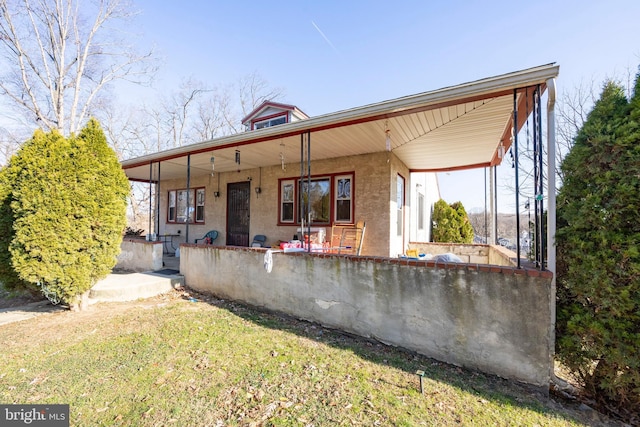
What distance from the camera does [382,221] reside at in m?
6.53

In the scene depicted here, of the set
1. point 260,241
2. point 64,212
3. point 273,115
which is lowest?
point 260,241

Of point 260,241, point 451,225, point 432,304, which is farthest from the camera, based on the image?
point 451,225

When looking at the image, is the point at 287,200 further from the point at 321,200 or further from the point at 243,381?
the point at 243,381

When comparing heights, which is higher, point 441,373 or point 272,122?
point 272,122

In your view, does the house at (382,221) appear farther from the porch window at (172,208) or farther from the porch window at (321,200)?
the porch window at (172,208)

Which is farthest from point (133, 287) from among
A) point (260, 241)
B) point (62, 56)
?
point (62, 56)

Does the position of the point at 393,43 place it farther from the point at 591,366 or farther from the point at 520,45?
the point at 591,366

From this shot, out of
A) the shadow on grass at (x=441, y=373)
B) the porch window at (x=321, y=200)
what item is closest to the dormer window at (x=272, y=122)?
the porch window at (x=321, y=200)

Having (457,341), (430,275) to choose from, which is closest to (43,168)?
(430,275)

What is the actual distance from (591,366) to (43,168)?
7.70 meters

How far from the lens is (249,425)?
2.30 meters

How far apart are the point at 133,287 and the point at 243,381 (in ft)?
13.5

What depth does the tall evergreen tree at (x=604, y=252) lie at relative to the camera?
2.47 metres

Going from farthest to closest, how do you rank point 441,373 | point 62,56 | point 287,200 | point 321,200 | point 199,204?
point 62,56 < point 199,204 < point 287,200 < point 321,200 < point 441,373
